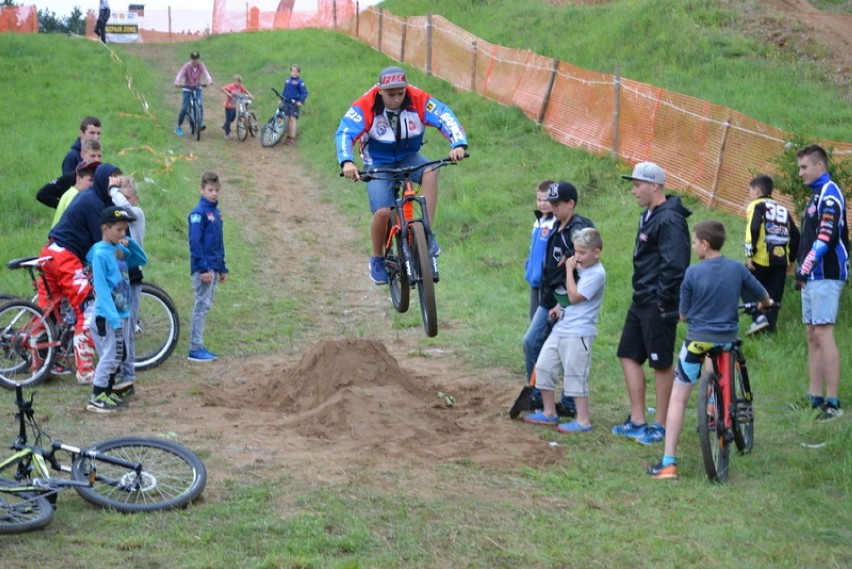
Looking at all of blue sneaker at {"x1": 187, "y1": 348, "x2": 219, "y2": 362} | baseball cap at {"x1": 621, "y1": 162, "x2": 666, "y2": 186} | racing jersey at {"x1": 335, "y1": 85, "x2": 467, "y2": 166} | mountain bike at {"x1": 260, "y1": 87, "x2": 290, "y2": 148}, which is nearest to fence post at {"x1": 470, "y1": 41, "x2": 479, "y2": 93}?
mountain bike at {"x1": 260, "y1": 87, "x2": 290, "y2": 148}

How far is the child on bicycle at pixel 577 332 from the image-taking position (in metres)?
8.27

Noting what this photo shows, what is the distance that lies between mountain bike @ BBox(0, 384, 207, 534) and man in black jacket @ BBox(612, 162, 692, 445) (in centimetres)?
346

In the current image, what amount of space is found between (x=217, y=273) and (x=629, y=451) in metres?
4.94

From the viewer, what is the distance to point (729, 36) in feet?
72.3

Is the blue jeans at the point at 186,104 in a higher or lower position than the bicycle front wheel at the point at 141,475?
higher

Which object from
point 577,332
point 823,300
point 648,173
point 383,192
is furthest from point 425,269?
point 823,300

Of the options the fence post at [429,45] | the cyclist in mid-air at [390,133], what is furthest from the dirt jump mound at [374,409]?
the fence post at [429,45]

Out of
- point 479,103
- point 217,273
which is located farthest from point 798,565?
point 479,103

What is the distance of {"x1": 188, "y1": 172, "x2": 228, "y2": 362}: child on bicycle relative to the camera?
10.6 m

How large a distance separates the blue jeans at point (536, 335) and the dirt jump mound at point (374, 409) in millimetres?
552

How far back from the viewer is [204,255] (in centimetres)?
1066

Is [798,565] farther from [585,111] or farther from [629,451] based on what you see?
[585,111]

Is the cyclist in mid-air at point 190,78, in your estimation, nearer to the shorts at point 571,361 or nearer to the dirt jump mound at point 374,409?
the dirt jump mound at point 374,409

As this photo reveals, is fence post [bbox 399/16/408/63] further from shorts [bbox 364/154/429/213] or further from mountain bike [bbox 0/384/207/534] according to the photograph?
mountain bike [bbox 0/384/207/534]
